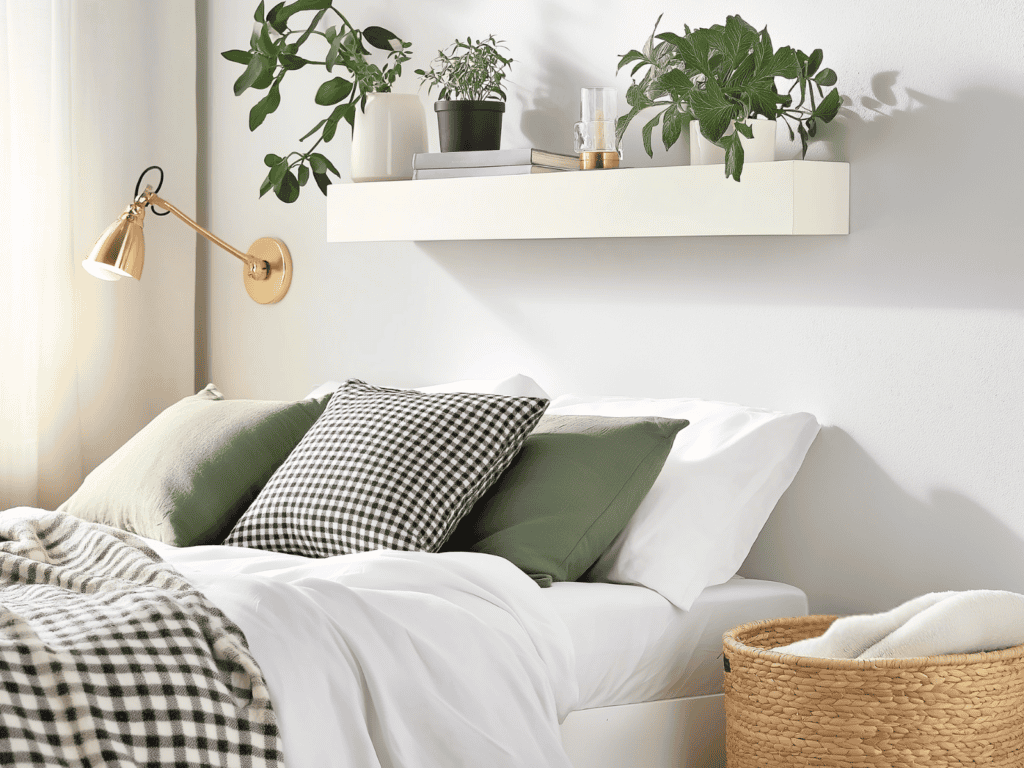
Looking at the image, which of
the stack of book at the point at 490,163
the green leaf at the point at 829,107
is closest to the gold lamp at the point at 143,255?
the stack of book at the point at 490,163

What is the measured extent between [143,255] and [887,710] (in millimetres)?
2178

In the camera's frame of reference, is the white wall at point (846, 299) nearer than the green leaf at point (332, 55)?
Yes

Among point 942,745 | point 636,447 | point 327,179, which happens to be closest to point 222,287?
point 327,179

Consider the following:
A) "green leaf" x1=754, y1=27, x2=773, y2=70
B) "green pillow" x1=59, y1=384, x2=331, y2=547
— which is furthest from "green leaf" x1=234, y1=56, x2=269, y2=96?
"green leaf" x1=754, y1=27, x2=773, y2=70

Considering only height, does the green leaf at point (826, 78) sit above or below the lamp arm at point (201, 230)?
above

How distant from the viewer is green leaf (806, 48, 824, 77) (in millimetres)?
2285

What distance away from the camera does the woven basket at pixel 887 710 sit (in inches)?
70.6

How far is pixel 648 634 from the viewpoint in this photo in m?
2.11

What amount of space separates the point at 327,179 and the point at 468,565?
143 cm

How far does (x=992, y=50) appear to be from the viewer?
2146mm

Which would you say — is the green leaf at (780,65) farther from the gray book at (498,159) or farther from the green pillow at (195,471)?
the green pillow at (195,471)

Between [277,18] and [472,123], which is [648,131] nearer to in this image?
[472,123]

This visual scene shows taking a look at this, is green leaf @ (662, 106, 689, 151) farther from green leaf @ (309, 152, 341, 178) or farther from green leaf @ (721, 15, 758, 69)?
green leaf @ (309, 152, 341, 178)

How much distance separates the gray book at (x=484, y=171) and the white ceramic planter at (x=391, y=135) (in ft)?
0.38
